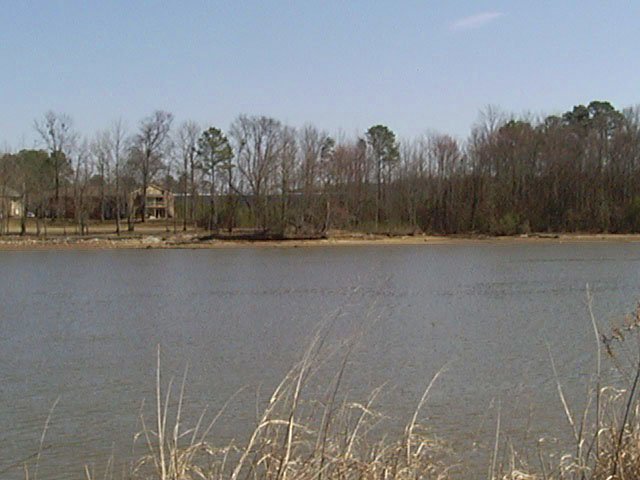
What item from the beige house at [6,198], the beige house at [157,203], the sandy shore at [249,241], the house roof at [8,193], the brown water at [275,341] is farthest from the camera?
the beige house at [157,203]

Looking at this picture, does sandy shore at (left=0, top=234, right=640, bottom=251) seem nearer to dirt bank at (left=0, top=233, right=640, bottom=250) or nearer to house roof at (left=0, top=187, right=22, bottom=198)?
dirt bank at (left=0, top=233, right=640, bottom=250)

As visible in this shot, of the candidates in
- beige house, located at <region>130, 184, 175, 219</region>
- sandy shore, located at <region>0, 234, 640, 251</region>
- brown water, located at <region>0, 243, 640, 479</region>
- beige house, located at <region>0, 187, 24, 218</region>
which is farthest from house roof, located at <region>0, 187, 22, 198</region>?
brown water, located at <region>0, 243, 640, 479</region>

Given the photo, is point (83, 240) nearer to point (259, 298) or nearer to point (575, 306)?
point (259, 298)

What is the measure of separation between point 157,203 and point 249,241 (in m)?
29.0

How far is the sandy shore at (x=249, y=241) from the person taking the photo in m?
45.4

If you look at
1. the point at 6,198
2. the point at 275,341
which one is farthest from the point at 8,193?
the point at 275,341

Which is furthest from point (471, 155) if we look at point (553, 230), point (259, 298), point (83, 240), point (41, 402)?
point (41, 402)

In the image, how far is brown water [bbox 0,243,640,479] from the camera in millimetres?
8555

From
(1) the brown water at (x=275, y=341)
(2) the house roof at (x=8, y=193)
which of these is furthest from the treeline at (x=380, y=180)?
(1) the brown water at (x=275, y=341)

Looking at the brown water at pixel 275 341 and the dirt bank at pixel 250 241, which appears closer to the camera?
the brown water at pixel 275 341

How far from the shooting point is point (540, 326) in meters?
14.5

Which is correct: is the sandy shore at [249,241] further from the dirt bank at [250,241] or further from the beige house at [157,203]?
the beige house at [157,203]

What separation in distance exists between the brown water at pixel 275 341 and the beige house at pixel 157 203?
3703cm

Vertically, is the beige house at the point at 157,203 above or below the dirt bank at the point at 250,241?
above
